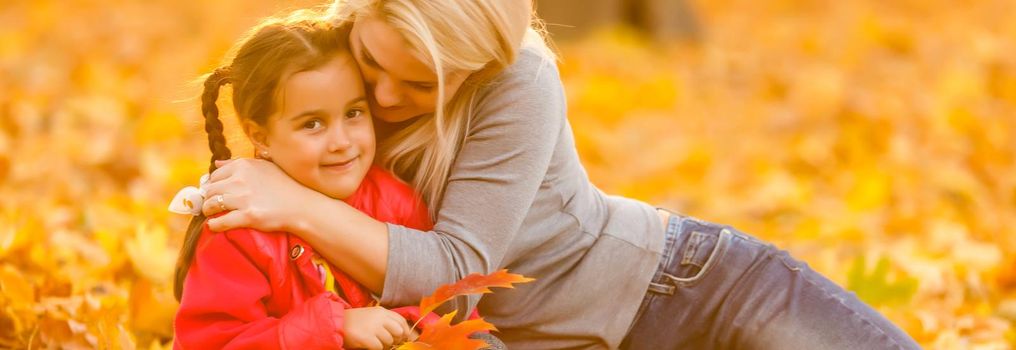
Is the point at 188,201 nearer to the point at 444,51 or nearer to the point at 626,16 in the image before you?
the point at 444,51

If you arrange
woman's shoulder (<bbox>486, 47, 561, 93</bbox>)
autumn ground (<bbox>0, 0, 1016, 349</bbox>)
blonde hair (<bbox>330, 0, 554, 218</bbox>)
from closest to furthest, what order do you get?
blonde hair (<bbox>330, 0, 554, 218</bbox>)
woman's shoulder (<bbox>486, 47, 561, 93</bbox>)
autumn ground (<bbox>0, 0, 1016, 349</bbox>)

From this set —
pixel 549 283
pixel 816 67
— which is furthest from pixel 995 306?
pixel 816 67

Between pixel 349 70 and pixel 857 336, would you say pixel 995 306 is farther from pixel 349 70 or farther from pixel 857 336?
pixel 349 70

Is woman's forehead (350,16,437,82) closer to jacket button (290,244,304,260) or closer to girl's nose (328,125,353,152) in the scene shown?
girl's nose (328,125,353,152)

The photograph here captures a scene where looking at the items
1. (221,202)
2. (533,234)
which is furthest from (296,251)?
(533,234)

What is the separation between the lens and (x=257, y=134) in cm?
214

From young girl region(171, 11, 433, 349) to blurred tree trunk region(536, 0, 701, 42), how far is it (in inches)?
210

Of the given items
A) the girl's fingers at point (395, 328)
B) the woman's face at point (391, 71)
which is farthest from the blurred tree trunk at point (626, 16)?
the girl's fingers at point (395, 328)

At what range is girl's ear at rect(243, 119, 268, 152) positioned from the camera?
6.93 feet

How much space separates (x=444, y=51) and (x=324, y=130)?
234mm

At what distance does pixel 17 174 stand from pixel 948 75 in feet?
14.4

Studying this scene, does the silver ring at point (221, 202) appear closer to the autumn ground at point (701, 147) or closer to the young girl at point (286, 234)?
the young girl at point (286, 234)

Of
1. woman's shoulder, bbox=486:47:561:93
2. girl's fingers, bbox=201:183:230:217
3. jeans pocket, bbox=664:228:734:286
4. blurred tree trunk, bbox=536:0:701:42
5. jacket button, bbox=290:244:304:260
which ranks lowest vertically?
jacket button, bbox=290:244:304:260

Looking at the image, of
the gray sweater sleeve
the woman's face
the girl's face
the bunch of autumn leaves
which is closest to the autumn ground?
the girl's face
